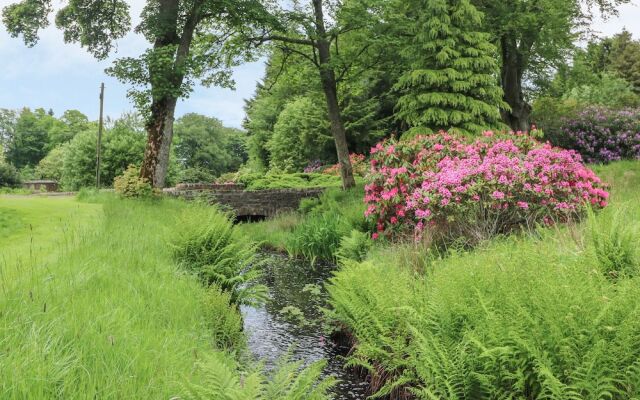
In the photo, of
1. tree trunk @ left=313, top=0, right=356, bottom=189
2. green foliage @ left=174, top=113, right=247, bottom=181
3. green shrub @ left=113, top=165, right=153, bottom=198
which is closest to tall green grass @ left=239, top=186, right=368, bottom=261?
tree trunk @ left=313, top=0, right=356, bottom=189

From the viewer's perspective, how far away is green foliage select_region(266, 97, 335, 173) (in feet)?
104

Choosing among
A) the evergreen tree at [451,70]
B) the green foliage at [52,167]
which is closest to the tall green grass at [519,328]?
the evergreen tree at [451,70]

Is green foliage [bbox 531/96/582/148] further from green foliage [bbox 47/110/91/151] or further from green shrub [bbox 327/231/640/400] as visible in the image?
green foliage [bbox 47/110/91/151]

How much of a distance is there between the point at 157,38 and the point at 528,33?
15.4m

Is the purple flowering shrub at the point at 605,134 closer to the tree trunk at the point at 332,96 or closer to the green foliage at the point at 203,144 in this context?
the tree trunk at the point at 332,96

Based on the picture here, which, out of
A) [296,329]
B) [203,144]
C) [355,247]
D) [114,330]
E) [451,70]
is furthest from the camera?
[203,144]

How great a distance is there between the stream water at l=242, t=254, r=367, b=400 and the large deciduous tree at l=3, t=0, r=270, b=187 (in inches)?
285

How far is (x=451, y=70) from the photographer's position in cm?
1911

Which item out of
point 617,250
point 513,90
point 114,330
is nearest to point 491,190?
point 617,250

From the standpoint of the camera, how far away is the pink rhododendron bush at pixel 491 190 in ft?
28.3

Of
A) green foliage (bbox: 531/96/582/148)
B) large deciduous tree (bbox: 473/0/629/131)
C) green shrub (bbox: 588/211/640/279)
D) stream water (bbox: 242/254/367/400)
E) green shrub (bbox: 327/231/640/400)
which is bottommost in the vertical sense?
stream water (bbox: 242/254/367/400)

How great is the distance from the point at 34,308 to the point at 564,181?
27.6 ft

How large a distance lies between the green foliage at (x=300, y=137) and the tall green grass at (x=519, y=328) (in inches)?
983

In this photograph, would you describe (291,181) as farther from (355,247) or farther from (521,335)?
(521,335)
